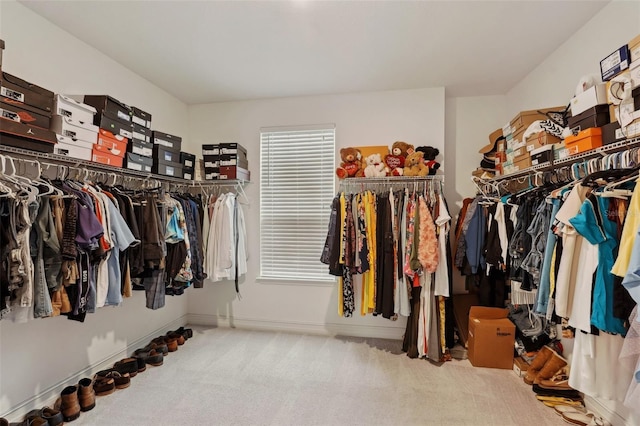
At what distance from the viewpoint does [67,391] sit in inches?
82.7

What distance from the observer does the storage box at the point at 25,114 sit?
1670 mm

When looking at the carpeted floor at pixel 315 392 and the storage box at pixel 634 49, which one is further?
the carpeted floor at pixel 315 392

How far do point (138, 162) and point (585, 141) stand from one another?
3.10 metres

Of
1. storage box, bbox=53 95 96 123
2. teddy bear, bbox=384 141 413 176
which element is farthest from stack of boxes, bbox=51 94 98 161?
teddy bear, bbox=384 141 413 176

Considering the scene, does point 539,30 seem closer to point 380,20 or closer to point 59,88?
point 380,20

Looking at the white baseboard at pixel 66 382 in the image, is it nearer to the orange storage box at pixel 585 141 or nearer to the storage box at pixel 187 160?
the storage box at pixel 187 160

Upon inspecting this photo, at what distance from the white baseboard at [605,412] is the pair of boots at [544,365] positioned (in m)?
0.23

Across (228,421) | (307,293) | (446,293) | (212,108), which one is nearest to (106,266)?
(228,421)

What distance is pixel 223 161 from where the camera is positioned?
339cm

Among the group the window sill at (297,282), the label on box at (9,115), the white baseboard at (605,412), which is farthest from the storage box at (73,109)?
the white baseboard at (605,412)

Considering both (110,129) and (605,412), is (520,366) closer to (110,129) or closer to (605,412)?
(605,412)

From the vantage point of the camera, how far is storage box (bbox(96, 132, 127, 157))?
2.22 metres

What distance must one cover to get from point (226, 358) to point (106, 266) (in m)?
1.39

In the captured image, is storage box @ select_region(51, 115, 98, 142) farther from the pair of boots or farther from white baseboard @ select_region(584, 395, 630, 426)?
white baseboard @ select_region(584, 395, 630, 426)
